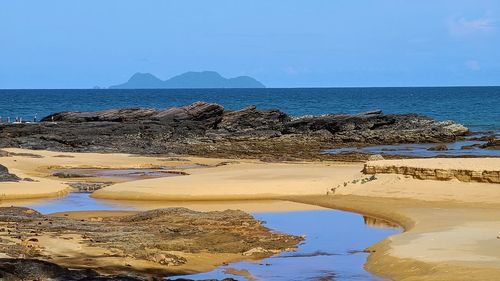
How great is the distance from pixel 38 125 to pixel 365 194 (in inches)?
1356

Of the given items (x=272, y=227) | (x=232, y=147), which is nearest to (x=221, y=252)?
(x=272, y=227)

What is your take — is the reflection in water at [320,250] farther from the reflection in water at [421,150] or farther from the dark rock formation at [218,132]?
the reflection in water at [421,150]

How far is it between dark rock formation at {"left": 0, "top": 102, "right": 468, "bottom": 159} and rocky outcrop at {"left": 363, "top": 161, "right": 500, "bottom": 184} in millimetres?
18334

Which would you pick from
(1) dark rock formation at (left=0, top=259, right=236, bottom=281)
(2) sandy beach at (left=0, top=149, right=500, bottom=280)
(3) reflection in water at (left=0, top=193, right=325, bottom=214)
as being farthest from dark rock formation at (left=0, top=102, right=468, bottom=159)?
(1) dark rock formation at (left=0, top=259, right=236, bottom=281)

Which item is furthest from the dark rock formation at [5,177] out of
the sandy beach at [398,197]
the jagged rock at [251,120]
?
the jagged rock at [251,120]

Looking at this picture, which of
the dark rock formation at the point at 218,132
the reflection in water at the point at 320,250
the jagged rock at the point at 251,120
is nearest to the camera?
the reflection in water at the point at 320,250

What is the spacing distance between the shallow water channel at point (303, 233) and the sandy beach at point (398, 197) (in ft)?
1.84

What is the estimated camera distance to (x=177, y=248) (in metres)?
16.9

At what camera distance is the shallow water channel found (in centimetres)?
1506

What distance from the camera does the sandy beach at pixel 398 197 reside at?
15023 mm

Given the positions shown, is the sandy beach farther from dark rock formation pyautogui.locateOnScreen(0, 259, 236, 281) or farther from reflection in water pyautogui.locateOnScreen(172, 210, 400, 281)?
dark rock formation pyautogui.locateOnScreen(0, 259, 236, 281)

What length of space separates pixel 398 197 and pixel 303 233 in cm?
618

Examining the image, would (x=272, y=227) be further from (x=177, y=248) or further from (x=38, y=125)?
(x=38, y=125)

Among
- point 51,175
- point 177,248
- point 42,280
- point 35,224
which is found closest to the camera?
point 42,280
